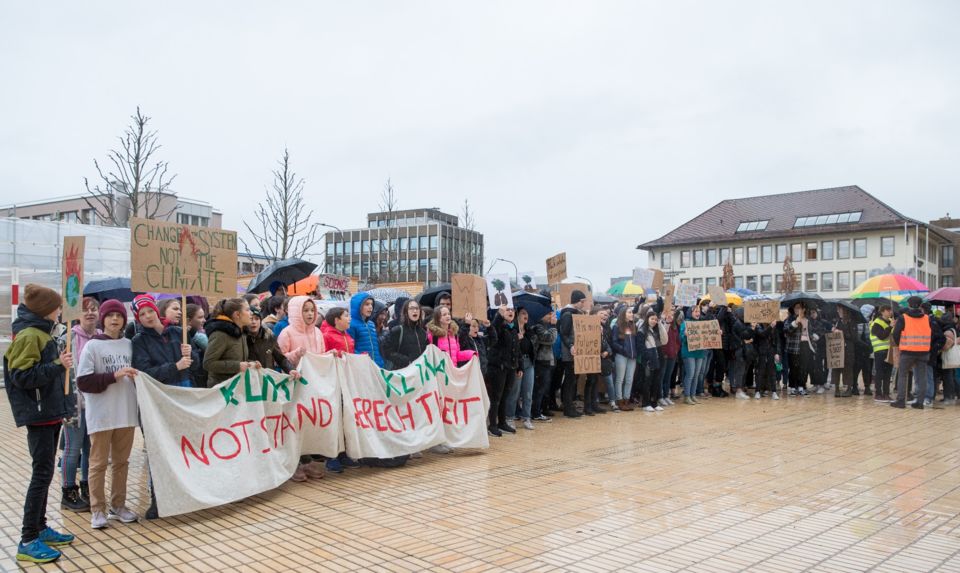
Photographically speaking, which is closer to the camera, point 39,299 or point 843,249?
point 39,299

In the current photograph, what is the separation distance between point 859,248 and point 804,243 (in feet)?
16.0

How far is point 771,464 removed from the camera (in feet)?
27.5

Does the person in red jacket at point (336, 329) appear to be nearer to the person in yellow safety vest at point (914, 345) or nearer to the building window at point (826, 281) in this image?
the person in yellow safety vest at point (914, 345)

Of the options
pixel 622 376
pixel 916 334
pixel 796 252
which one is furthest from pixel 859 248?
pixel 622 376

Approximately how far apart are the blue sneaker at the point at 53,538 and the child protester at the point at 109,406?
476mm

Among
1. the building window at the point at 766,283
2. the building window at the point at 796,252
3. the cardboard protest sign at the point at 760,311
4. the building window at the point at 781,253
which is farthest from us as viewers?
the building window at the point at 766,283

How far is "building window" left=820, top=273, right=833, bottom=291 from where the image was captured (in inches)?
2853

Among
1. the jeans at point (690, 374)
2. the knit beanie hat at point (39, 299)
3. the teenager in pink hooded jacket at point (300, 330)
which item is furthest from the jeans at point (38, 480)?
the jeans at point (690, 374)

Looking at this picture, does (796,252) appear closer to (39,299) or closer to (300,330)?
(300,330)

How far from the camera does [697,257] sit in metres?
78.3

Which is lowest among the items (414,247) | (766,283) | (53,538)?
(53,538)

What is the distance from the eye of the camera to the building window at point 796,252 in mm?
73438

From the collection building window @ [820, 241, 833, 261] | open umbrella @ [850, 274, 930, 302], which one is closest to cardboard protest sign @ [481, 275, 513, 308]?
open umbrella @ [850, 274, 930, 302]

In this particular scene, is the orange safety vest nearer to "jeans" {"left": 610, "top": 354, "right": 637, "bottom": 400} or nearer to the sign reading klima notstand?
"jeans" {"left": 610, "top": 354, "right": 637, "bottom": 400}
